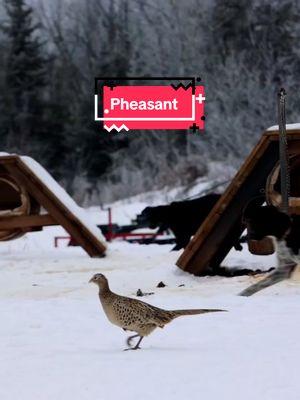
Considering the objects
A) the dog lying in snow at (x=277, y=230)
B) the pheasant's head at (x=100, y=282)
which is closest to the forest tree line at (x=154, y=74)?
the dog lying in snow at (x=277, y=230)

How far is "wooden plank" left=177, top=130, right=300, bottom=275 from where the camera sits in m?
12.0

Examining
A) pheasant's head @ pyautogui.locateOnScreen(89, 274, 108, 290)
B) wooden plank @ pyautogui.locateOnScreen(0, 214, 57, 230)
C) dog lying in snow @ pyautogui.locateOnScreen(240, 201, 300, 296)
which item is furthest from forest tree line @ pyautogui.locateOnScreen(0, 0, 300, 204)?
pheasant's head @ pyautogui.locateOnScreen(89, 274, 108, 290)

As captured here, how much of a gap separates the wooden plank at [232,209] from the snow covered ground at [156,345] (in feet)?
1.02

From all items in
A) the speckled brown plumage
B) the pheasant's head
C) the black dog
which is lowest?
the black dog

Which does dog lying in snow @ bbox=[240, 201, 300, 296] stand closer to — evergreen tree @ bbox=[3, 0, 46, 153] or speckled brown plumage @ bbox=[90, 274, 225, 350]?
speckled brown plumage @ bbox=[90, 274, 225, 350]

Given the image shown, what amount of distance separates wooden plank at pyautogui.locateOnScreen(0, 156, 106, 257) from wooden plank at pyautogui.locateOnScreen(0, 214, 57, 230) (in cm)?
23

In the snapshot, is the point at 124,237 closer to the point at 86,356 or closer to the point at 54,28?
the point at 86,356

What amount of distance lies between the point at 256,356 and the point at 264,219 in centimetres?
291

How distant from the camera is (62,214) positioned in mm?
16969

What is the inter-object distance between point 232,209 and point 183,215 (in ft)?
19.7

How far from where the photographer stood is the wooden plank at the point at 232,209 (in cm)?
1196

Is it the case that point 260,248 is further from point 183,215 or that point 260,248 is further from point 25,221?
point 25,221

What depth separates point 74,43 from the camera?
75.7 metres

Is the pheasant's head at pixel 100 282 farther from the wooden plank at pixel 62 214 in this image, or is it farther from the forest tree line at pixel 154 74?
the forest tree line at pixel 154 74
